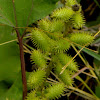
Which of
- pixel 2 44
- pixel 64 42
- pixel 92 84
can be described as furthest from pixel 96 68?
pixel 2 44

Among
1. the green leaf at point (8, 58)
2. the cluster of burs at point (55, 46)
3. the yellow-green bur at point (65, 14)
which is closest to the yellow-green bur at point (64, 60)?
the cluster of burs at point (55, 46)

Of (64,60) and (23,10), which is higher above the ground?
(23,10)

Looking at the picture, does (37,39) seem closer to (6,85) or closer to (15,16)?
(15,16)

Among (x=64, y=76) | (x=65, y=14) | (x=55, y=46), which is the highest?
(x=65, y=14)

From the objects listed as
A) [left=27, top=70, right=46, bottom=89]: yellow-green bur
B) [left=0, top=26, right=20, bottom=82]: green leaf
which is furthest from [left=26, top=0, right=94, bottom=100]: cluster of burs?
[left=0, top=26, right=20, bottom=82]: green leaf

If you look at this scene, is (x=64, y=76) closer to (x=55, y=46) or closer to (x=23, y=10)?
(x=55, y=46)

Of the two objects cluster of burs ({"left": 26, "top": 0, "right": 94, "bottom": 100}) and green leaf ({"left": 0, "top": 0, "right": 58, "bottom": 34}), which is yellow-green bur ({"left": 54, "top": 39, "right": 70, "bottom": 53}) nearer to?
cluster of burs ({"left": 26, "top": 0, "right": 94, "bottom": 100})

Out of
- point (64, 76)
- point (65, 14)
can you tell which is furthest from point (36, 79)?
point (65, 14)
